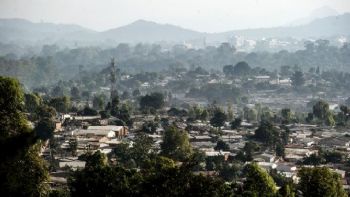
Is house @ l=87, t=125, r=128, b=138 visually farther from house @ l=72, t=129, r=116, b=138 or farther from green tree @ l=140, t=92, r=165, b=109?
green tree @ l=140, t=92, r=165, b=109

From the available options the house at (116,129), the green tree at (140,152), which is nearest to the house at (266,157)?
the green tree at (140,152)

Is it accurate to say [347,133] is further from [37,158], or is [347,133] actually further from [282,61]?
[282,61]

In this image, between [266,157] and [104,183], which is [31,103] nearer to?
[266,157]

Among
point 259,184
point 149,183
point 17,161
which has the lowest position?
point 259,184

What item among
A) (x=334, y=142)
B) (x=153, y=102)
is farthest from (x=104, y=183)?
(x=153, y=102)

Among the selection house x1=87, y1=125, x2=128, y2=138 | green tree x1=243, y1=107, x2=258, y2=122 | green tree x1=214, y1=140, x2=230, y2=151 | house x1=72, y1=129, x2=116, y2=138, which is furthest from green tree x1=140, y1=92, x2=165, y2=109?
green tree x1=214, y1=140, x2=230, y2=151

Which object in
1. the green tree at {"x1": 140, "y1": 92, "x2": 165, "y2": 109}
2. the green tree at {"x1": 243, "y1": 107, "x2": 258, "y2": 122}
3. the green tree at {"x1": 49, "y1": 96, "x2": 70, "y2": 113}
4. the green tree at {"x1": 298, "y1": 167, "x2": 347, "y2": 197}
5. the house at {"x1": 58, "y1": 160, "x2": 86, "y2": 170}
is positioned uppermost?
the green tree at {"x1": 298, "y1": 167, "x2": 347, "y2": 197}

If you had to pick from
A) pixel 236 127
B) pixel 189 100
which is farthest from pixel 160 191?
pixel 189 100

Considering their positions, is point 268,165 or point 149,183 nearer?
point 149,183

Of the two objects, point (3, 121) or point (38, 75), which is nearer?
point (3, 121)

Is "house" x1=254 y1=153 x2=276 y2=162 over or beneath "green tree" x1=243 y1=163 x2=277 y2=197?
beneath

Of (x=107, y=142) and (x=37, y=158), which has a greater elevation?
(x=37, y=158)
